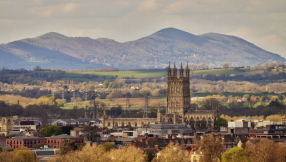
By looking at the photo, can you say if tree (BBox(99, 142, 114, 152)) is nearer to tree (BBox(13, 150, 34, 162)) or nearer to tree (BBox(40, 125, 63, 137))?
tree (BBox(13, 150, 34, 162))

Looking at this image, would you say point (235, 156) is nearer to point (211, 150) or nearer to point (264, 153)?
point (264, 153)

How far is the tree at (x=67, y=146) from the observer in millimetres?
118619

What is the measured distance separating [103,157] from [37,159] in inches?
566

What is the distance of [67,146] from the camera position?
12056 cm

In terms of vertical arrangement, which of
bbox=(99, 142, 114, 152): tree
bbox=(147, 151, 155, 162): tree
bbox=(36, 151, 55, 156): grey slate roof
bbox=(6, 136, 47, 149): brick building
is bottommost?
bbox=(147, 151, 155, 162): tree

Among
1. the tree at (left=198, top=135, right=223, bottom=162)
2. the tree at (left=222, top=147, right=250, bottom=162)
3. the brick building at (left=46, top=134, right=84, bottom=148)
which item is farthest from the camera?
the brick building at (left=46, top=134, right=84, bottom=148)

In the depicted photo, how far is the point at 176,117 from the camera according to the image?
196750mm

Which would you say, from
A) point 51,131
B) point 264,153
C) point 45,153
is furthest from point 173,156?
point 51,131

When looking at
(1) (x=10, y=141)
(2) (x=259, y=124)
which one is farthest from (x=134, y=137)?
(2) (x=259, y=124)

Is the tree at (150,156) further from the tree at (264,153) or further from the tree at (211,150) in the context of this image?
the tree at (264,153)

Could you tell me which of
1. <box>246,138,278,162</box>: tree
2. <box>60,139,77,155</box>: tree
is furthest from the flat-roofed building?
<box>246,138,278,162</box>: tree

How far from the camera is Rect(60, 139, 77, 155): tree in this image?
119 meters

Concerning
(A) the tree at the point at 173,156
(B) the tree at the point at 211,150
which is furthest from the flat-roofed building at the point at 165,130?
(A) the tree at the point at 173,156

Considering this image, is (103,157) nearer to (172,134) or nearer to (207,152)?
(207,152)
